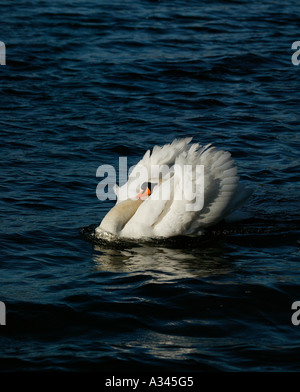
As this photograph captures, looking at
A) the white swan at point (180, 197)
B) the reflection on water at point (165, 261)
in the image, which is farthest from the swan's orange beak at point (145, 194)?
the reflection on water at point (165, 261)

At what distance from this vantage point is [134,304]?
7352 millimetres

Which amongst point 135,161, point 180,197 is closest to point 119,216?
point 180,197

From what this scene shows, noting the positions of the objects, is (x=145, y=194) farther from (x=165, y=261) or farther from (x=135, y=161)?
(x=135, y=161)

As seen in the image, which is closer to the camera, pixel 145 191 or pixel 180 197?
pixel 180 197

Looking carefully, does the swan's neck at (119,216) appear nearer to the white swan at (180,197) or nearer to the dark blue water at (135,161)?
the white swan at (180,197)

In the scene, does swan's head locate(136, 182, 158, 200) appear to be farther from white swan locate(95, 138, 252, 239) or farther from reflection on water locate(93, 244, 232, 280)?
reflection on water locate(93, 244, 232, 280)

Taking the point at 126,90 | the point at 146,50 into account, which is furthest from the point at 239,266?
the point at 146,50

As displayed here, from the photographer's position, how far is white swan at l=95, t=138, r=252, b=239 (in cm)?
907

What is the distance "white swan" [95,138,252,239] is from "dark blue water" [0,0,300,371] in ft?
0.89

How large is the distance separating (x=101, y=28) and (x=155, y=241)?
38.6ft

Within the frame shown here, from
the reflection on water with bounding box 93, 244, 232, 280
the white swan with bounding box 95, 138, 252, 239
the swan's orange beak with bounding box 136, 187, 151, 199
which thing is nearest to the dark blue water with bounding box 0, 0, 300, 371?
the reflection on water with bounding box 93, 244, 232, 280

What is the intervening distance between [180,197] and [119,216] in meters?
0.95

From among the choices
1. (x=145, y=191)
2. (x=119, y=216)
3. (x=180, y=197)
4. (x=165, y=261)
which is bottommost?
(x=165, y=261)

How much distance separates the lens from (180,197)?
905 cm
